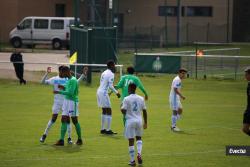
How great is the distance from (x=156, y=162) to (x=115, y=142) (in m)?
3.40

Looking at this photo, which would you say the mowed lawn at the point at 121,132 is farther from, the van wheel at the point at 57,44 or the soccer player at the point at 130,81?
the van wheel at the point at 57,44

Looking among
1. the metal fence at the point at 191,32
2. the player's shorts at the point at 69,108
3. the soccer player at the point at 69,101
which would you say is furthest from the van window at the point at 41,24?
the player's shorts at the point at 69,108

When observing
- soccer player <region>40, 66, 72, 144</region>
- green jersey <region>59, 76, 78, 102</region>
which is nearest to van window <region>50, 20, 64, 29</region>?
soccer player <region>40, 66, 72, 144</region>

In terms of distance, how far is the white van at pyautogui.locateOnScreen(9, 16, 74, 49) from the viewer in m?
59.7

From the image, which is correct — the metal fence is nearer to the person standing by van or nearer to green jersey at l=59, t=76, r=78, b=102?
the person standing by van

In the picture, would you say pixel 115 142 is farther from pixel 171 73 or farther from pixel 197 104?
pixel 171 73

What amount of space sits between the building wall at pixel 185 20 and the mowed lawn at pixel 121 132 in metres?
32.6

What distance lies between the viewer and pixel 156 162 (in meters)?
17.3

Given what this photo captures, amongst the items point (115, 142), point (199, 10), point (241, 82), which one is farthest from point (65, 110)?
point (199, 10)

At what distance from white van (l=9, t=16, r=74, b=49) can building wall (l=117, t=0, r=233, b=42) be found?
1185 cm

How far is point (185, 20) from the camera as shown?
70938 mm

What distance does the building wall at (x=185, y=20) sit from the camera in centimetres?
6981

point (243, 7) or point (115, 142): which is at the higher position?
point (243, 7)

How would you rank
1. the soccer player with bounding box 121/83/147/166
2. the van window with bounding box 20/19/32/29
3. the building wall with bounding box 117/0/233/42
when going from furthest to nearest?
the building wall with bounding box 117/0/233/42 → the van window with bounding box 20/19/32/29 → the soccer player with bounding box 121/83/147/166
